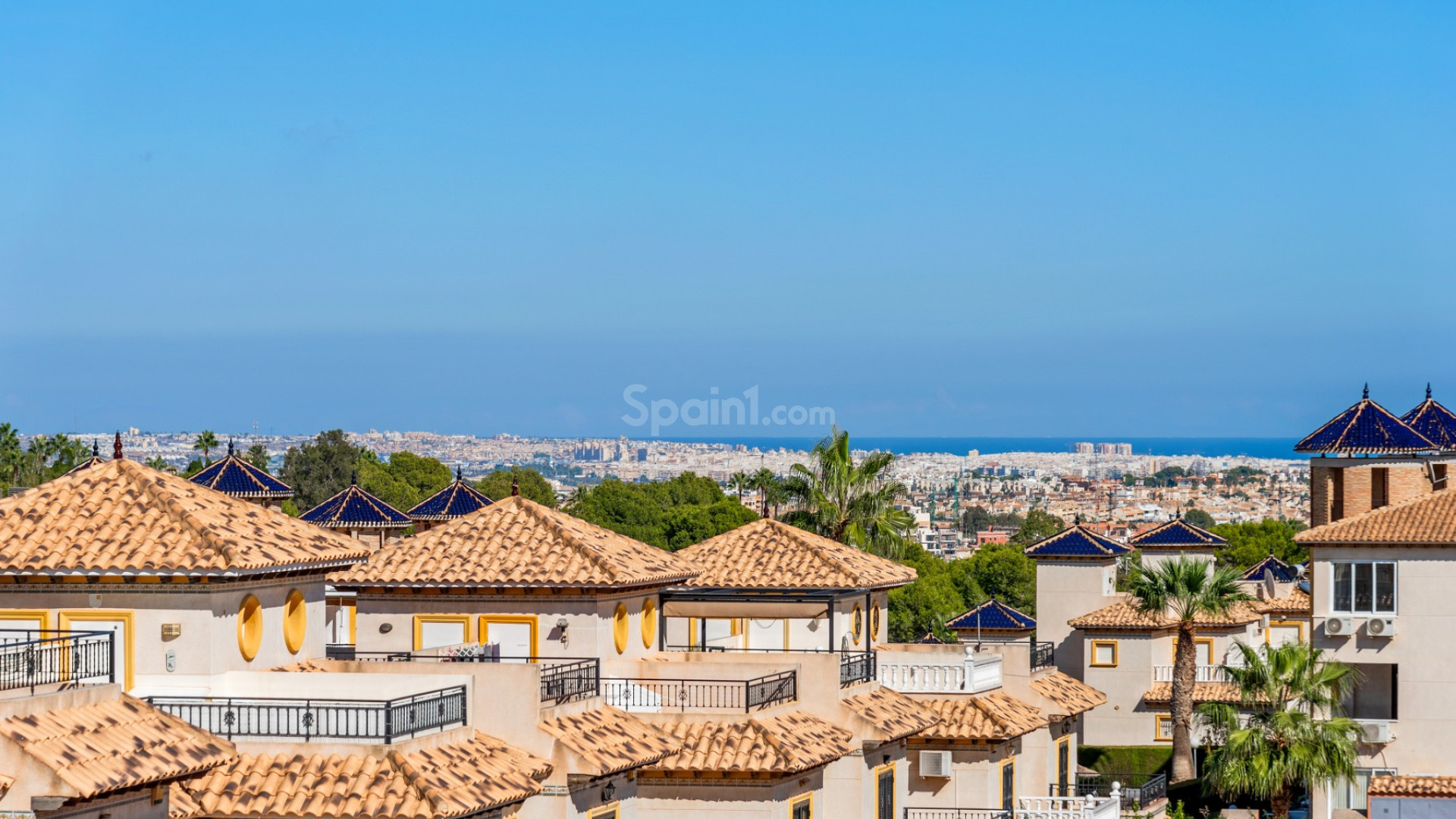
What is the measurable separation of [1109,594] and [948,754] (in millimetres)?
34071

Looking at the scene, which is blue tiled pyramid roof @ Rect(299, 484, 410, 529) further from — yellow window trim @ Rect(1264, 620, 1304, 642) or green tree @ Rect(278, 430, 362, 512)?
green tree @ Rect(278, 430, 362, 512)

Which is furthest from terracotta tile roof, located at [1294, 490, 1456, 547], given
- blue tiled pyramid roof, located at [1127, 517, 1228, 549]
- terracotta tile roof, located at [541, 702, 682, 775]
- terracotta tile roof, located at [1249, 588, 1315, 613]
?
terracotta tile roof, located at [541, 702, 682, 775]

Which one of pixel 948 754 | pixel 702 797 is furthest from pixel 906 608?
pixel 702 797

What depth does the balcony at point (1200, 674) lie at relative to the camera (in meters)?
69.1

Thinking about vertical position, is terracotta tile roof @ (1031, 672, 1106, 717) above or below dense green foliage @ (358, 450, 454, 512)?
below

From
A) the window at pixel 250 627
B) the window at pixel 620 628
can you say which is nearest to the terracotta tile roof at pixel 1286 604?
the window at pixel 620 628

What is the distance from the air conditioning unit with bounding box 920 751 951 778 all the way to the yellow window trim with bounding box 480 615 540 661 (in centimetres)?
971

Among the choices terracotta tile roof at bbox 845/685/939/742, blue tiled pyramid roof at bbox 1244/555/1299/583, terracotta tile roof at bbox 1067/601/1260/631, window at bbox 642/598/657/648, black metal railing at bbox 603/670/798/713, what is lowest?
terracotta tile roof at bbox 1067/601/1260/631

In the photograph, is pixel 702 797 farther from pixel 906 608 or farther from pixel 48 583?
pixel 906 608

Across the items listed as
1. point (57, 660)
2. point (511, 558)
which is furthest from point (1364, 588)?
point (57, 660)

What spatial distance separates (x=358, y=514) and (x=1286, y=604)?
32.0 meters

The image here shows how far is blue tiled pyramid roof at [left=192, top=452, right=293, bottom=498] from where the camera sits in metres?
58.0

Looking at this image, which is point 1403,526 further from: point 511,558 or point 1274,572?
point 1274,572

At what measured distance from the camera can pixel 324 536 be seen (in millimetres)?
29812
